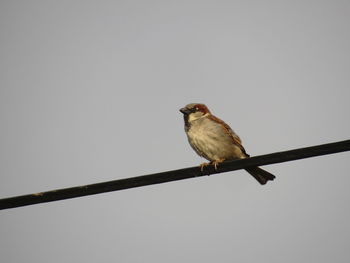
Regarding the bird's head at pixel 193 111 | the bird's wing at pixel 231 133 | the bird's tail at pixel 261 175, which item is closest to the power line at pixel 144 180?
the bird's tail at pixel 261 175

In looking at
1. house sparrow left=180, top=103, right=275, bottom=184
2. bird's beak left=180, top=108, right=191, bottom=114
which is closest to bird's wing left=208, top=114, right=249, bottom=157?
house sparrow left=180, top=103, right=275, bottom=184

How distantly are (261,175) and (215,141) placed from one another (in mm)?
713

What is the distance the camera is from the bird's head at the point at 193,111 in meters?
6.39

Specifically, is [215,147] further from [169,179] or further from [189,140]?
[169,179]

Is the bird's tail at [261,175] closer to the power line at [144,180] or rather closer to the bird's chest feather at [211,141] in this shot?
the bird's chest feather at [211,141]

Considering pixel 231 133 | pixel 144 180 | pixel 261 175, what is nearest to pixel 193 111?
pixel 231 133

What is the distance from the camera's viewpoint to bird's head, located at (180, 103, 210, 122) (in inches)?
252

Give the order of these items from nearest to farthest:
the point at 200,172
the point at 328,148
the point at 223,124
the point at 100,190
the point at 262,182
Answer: the point at 328,148
the point at 100,190
the point at 200,172
the point at 262,182
the point at 223,124

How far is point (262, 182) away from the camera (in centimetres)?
583

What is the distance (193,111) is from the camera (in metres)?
6.48

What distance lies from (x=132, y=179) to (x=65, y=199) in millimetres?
501

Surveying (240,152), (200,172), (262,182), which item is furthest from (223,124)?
(200,172)

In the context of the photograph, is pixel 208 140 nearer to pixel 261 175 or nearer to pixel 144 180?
pixel 261 175

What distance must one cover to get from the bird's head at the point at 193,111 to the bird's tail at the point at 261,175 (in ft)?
3.57
